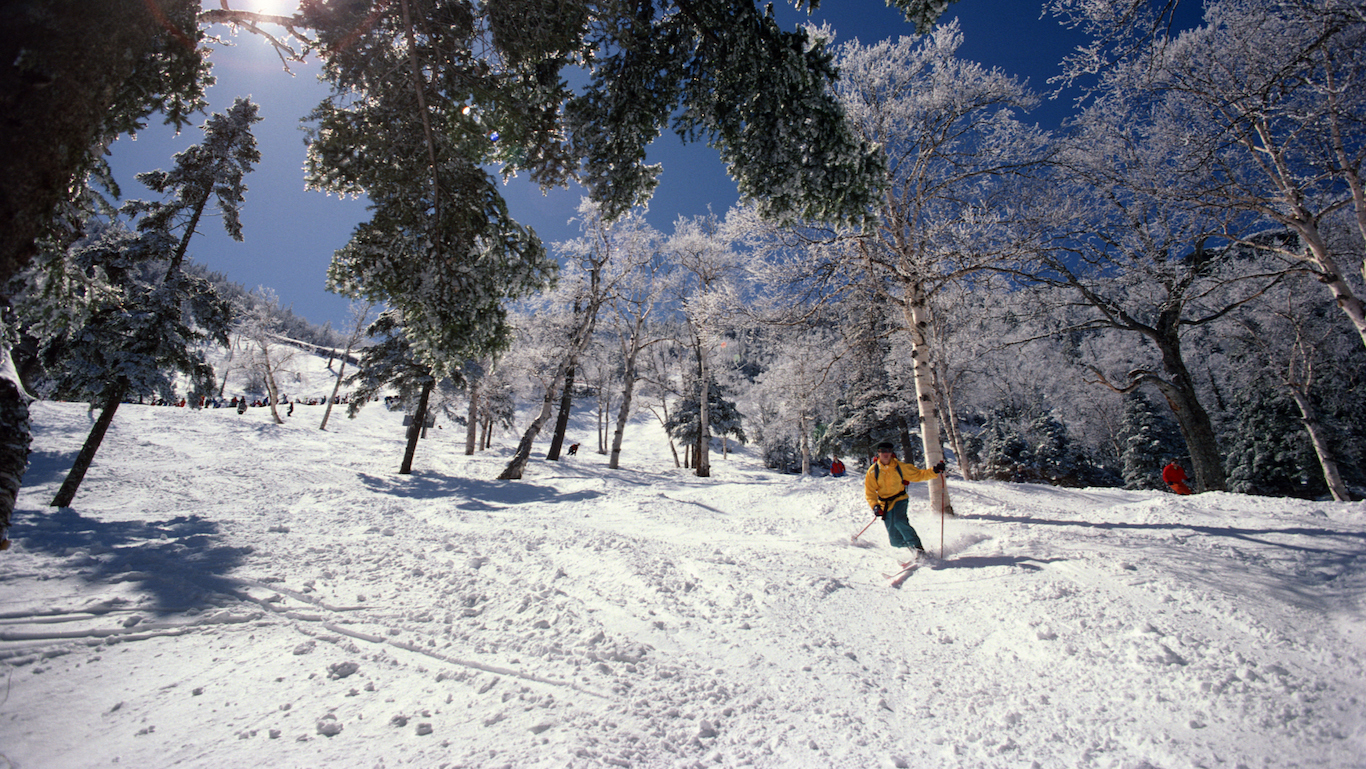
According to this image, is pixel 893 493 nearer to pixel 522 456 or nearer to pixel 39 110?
pixel 39 110

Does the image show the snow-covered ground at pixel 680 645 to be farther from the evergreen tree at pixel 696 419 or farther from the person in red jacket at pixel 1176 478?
the evergreen tree at pixel 696 419

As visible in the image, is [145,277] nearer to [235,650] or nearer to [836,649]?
[235,650]

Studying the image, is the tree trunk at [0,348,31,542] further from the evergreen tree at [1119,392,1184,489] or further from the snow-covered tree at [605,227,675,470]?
the evergreen tree at [1119,392,1184,489]

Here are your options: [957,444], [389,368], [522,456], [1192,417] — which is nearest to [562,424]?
[522,456]

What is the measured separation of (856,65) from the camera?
328 inches

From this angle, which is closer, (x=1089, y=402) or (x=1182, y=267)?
(x=1182, y=267)

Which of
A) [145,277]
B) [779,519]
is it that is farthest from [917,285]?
[145,277]

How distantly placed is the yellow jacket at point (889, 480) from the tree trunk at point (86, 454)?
1346 cm

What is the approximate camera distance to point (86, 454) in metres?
8.92

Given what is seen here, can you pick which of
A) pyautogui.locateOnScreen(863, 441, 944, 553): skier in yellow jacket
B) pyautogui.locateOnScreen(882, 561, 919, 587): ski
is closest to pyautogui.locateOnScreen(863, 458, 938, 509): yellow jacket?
pyautogui.locateOnScreen(863, 441, 944, 553): skier in yellow jacket

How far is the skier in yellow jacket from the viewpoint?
19.6ft

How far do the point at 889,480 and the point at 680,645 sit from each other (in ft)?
12.3

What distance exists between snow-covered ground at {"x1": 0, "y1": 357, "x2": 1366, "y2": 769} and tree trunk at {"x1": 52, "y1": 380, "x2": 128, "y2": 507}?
314 centimetres

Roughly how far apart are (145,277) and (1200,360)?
5031cm
